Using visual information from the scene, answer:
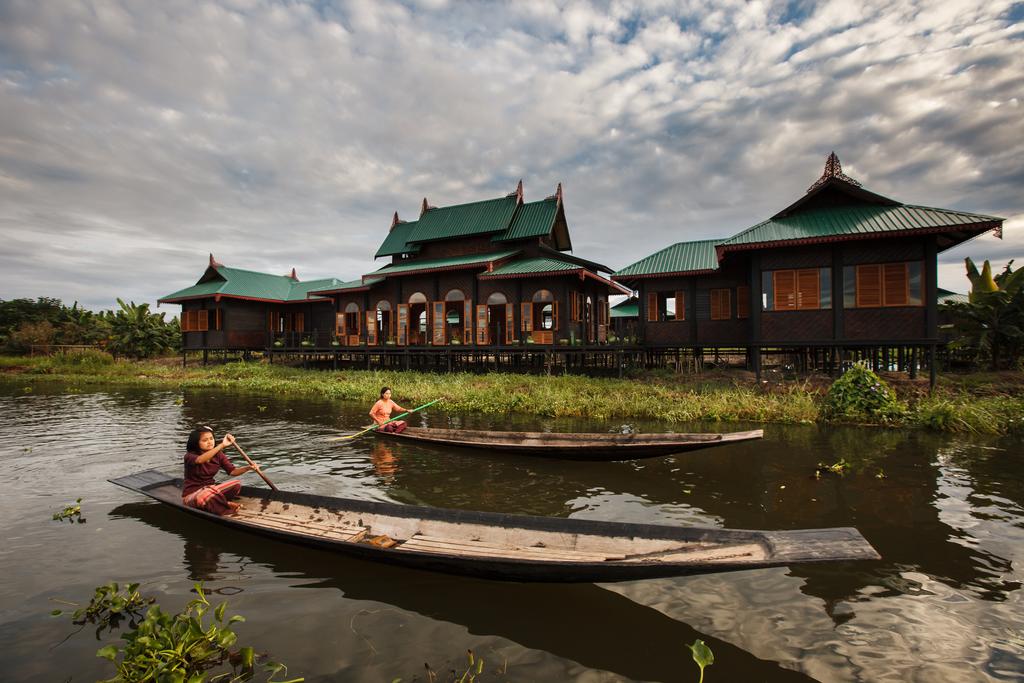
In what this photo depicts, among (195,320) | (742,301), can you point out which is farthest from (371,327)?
(742,301)

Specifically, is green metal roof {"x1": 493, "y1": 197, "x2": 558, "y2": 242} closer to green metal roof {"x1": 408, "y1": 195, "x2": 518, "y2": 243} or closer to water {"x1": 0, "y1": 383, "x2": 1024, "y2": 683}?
green metal roof {"x1": 408, "y1": 195, "x2": 518, "y2": 243}

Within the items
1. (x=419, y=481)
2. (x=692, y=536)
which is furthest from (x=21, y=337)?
(x=692, y=536)

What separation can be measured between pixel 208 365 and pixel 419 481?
1187 inches

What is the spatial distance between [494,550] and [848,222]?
1701 cm

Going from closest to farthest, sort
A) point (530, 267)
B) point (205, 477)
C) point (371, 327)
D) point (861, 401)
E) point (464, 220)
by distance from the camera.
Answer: point (205, 477) → point (861, 401) → point (530, 267) → point (464, 220) → point (371, 327)

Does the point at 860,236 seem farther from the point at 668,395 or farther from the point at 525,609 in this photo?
the point at 525,609

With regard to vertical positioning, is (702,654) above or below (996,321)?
below

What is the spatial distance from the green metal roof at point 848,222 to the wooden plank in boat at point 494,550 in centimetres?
1506

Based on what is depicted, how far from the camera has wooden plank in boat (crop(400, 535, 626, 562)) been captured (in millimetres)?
4262

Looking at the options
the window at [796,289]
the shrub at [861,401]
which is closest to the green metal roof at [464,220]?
the window at [796,289]

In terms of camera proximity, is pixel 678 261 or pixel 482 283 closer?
pixel 678 261

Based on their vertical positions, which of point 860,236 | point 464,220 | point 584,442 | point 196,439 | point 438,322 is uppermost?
point 464,220

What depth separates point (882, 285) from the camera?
51.8 ft

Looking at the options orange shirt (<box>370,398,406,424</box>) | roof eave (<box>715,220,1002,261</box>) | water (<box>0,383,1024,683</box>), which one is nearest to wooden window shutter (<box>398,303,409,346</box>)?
orange shirt (<box>370,398,406,424</box>)
